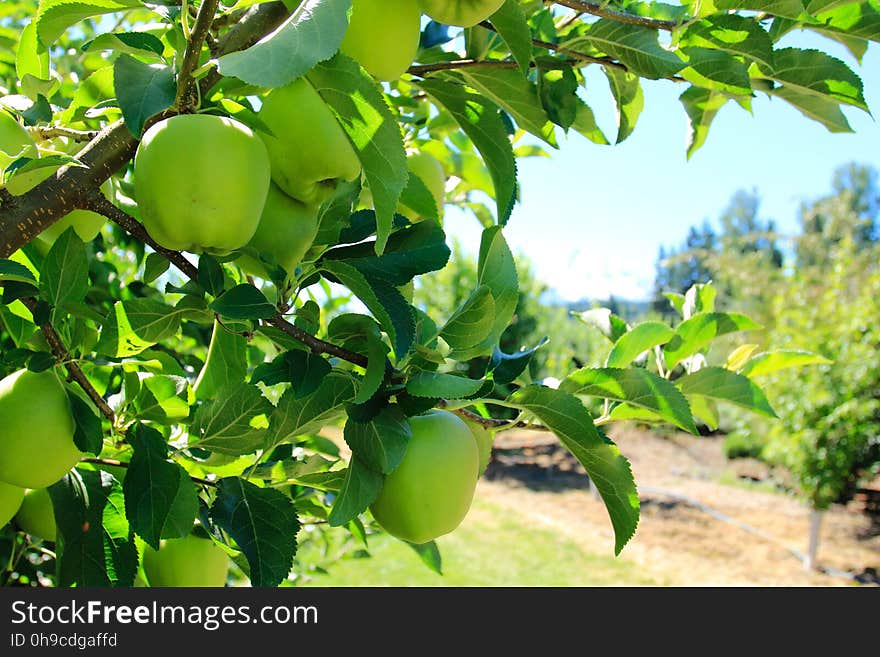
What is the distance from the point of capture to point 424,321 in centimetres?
75

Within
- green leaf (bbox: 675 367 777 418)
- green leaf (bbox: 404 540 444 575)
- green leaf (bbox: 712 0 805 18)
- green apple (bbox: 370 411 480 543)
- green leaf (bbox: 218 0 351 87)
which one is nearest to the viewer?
green leaf (bbox: 218 0 351 87)

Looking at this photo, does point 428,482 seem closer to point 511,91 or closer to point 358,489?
point 358,489

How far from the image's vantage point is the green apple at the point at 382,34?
55 cm

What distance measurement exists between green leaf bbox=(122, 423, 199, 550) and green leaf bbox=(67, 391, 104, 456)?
5 cm

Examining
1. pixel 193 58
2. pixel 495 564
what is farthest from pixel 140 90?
pixel 495 564

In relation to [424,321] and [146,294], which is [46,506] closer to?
[424,321]

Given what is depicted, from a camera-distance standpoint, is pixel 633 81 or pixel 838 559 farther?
pixel 838 559

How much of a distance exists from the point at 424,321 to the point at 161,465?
0.96ft

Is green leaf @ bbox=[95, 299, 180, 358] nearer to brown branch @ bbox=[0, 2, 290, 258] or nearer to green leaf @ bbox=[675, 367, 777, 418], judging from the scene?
brown branch @ bbox=[0, 2, 290, 258]

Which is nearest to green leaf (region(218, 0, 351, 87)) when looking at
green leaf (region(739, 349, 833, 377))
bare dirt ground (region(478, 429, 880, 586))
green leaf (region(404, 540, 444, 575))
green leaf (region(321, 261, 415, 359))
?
green leaf (region(321, 261, 415, 359))

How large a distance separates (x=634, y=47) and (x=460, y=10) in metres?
0.25

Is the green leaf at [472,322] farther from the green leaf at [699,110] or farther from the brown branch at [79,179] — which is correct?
the green leaf at [699,110]

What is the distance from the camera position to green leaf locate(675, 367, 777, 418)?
0.84 m
